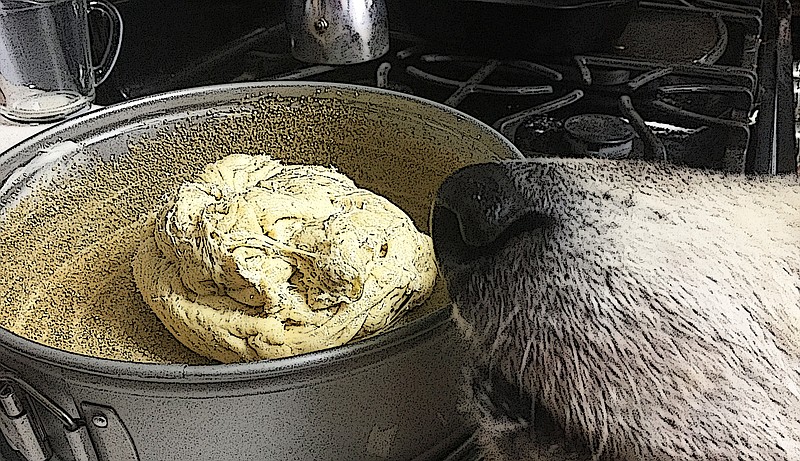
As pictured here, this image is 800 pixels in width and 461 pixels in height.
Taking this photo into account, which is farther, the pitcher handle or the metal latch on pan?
the pitcher handle

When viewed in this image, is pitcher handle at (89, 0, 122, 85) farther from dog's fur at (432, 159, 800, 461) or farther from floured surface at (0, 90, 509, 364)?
dog's fur at (432, 159, 800, 461)

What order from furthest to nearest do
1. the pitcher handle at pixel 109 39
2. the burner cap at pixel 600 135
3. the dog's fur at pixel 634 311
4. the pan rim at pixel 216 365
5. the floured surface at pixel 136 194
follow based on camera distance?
the pitcher handle at pixel 109 39 → the burner cap at pixel 600 135 → the floured surface at pixel 136 194 → the pan rim at pixel 216 365 → the dog's fur at pixel 634 311

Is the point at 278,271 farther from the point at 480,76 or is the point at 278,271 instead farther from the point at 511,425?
the point at 480,76

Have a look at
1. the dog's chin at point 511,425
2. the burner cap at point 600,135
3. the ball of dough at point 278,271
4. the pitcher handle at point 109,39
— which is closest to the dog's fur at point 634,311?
the dog's chin at point 511,425

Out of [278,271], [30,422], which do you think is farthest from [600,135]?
[30,422]

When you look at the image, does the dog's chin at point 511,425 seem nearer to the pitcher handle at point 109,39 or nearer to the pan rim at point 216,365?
the pan rim at point 216,365

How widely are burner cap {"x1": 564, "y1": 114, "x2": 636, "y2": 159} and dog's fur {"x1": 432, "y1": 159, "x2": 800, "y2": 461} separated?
0.32 m

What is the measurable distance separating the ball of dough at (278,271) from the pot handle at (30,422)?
0.08 metres

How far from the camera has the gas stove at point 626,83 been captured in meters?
0.63

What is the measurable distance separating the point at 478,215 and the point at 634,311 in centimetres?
8

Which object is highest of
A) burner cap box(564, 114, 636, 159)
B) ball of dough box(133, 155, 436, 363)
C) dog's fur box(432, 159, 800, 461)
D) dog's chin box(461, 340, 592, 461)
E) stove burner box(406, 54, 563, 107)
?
dog's fur box(432, 159, 800, 461)

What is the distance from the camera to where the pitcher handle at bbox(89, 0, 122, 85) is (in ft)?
2.52

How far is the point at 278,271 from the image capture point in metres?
0.41

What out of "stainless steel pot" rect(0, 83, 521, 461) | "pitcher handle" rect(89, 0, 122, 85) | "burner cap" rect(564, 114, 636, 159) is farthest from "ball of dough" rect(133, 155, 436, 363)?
"pitcher handle" rect(89, 0, 122, 85)
